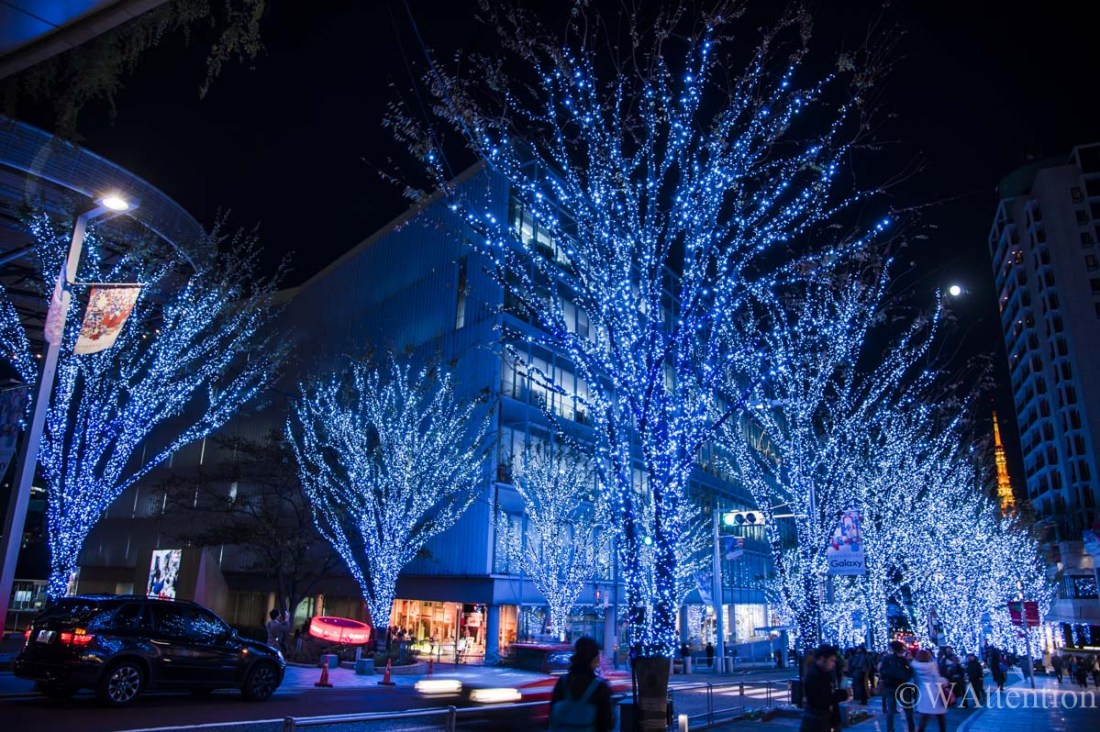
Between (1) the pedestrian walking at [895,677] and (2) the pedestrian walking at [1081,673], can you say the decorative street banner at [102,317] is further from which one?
(2) the pedestrian walking at [1081,673]

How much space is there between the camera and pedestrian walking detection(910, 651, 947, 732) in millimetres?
10750

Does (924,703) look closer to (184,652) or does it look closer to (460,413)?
(184,652)

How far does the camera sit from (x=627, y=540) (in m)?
9.52

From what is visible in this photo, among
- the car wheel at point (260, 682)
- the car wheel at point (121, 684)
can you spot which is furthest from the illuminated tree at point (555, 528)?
the car wheel at point (121, 684)

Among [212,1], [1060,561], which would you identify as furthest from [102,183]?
[1060,561]

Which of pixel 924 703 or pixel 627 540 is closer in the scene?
pixel 627 540

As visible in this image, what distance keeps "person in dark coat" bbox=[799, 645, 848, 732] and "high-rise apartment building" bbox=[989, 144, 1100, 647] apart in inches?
2847

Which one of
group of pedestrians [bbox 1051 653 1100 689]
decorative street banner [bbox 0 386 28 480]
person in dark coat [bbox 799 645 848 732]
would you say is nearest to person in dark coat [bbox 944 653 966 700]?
person in dark coat [bbox 799 645 848 732]

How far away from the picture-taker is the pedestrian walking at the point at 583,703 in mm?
4621

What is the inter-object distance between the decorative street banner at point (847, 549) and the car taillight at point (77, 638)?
1348cm

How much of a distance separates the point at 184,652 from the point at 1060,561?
266 feet

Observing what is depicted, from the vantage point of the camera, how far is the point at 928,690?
10922 millimetres

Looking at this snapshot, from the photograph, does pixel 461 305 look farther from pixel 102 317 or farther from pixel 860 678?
pixel 102 317

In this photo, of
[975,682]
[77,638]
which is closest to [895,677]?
[975,682]
